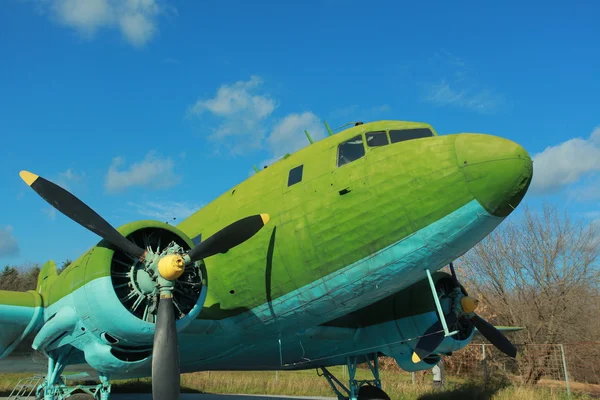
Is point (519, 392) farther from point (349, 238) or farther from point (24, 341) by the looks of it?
point (24, 341)

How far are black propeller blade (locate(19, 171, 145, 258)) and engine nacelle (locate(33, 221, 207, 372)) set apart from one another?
0.33 meters

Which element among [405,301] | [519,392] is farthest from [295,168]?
[519,392]

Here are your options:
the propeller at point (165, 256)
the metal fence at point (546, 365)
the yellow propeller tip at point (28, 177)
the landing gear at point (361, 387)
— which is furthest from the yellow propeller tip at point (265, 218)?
the metal fence at point (546, 365)

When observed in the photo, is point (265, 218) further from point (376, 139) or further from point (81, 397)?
Result: point (81, 397)

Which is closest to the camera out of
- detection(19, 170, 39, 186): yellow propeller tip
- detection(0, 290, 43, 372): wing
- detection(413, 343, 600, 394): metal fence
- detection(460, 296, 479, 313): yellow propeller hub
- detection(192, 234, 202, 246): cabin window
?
detection(19, 170, 39, 186): yellow propeller tip

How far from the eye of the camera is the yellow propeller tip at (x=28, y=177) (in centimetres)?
809

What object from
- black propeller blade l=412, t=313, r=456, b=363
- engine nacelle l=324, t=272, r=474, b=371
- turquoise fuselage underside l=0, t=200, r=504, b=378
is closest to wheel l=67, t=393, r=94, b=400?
turquoise fuselage underside l=0, t=200, r=504, b=378

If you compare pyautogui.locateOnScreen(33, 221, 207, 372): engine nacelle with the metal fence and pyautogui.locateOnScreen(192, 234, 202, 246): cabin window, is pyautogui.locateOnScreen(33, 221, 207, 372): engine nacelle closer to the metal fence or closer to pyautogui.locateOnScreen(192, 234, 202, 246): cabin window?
pyautogui.locateOnScreen(192, 234, 202, 246): cabin window

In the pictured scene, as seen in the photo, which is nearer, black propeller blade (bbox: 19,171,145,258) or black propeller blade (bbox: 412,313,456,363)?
black propeller blade (bbox: 19,171,145,258)

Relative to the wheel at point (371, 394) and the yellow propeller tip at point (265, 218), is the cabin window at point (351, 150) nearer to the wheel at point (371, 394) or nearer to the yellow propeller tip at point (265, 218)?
the yellow propeller tip at point (265, 218)

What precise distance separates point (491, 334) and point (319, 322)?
17.8ft

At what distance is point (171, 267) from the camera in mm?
7203

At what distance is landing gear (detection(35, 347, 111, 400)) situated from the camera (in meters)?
8.53

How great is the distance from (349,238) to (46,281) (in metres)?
7.11
